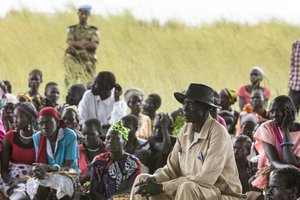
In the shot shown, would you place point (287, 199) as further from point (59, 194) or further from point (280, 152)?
point (59, 194)

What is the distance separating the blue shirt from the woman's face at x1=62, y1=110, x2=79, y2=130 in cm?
120

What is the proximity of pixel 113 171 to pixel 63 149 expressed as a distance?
60 centimetres

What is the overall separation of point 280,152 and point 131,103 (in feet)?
11.9

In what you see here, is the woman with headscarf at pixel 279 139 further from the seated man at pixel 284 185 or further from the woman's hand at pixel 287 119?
the seated man at pixel 284 185

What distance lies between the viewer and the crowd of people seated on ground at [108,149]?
29.2ft

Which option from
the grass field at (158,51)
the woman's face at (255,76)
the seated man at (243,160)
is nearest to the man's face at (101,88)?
the woman's face at (255,76)

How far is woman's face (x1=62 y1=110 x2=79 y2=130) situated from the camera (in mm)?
11102

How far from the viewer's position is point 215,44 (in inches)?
695

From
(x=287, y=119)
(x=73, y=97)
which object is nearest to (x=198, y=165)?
(x=287, y=119)

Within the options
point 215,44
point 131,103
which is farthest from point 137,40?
point 131,103

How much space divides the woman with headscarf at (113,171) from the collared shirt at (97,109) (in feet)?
8.62

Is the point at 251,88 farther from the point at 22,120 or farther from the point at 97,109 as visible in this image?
the point at 22,120

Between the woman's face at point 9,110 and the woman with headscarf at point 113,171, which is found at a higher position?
the woman's face at point 9,110

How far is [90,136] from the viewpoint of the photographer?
34.8 feet
